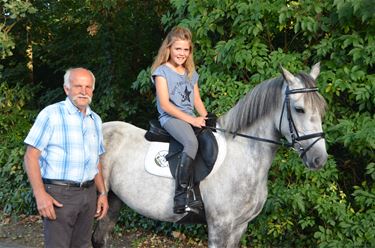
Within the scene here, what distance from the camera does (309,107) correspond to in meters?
3.64

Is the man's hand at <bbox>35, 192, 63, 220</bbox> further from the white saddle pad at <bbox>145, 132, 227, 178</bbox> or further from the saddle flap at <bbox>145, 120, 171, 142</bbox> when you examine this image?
the saddle flap at <bbox>145, 120, 171, 142</bbox>

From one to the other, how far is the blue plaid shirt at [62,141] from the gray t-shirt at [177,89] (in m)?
1.05

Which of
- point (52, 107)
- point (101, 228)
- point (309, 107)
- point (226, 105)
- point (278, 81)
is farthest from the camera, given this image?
point (226, 105)

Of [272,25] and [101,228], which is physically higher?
[272,25]

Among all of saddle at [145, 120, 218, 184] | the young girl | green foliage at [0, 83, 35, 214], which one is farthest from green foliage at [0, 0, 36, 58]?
saddle at [145, 120, 218, 184]

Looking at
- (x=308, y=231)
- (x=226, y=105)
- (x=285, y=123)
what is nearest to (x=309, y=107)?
(x=285, y=123)

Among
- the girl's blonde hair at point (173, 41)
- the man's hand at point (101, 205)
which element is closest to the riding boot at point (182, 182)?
the man's hand at point (101, 205)

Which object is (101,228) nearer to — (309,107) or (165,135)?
(165,135)

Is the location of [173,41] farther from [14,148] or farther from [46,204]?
[14,148]

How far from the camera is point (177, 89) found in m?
4.26

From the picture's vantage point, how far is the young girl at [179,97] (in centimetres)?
405

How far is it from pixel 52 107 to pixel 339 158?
12.6 feet

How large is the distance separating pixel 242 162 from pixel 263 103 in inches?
21.7

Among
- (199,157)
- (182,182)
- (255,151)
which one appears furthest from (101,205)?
(255,151)
